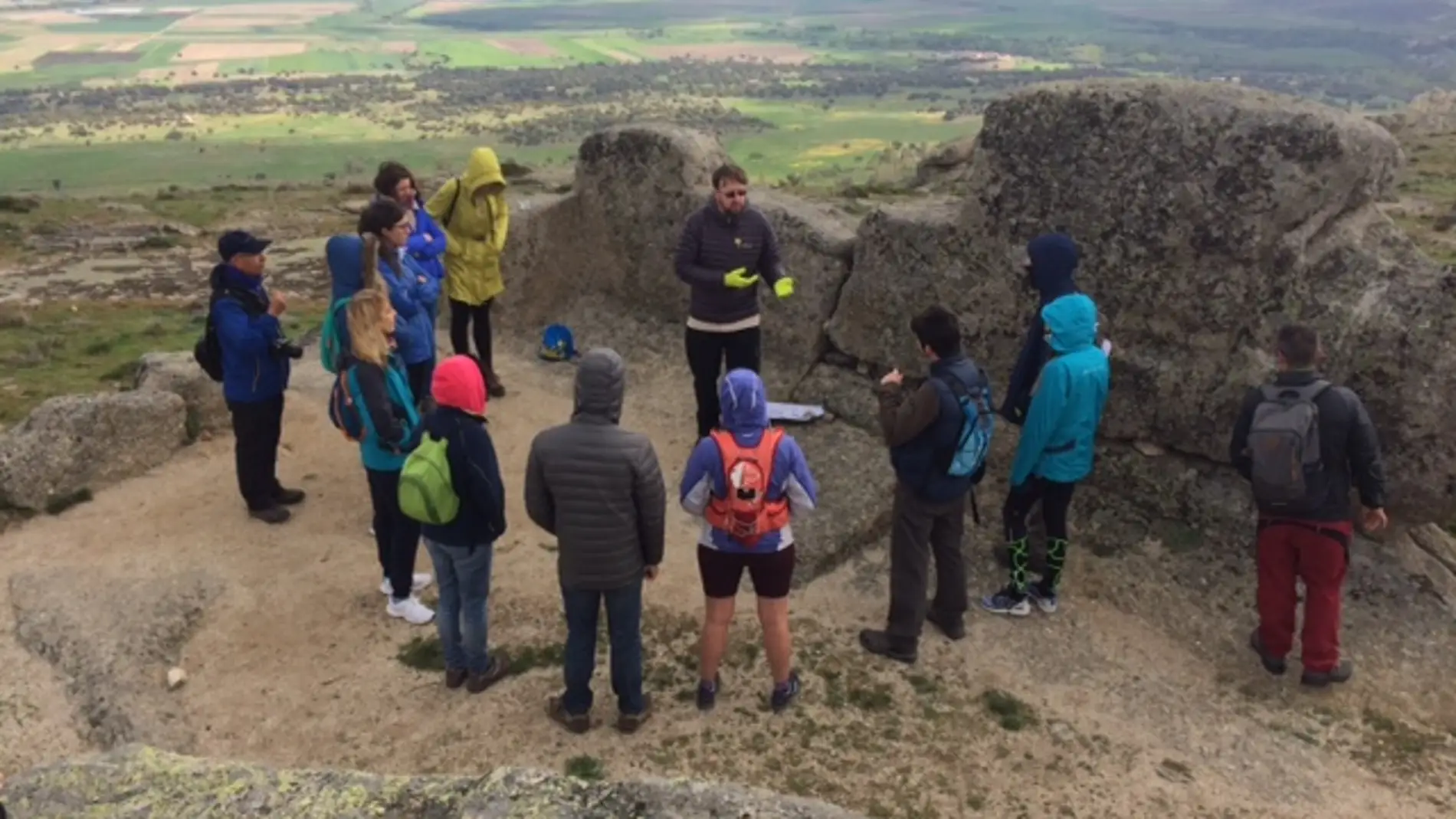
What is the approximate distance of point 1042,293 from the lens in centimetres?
962

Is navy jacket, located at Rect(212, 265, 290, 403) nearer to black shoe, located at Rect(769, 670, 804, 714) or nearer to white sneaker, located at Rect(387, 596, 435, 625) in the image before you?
white sneaker, located at Rect(387, 596, 435, 625)

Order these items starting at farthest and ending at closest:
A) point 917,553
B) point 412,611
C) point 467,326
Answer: point 467,326, point 412,611, point 917,553

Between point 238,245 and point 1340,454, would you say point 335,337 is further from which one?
point 1340,454

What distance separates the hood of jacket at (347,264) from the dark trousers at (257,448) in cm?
174

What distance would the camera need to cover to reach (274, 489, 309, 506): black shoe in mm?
11422

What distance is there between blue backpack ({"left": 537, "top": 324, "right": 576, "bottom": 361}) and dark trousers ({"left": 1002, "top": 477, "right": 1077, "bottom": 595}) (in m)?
7.65

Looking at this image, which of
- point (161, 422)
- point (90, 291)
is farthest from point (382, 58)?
point (161, 422)

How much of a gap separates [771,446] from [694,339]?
4265mm

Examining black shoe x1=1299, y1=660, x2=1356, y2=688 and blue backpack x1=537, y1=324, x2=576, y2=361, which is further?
blue backpack x1=537, y1=324, x2=576, y2=361

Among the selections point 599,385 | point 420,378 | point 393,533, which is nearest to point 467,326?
point 420,378

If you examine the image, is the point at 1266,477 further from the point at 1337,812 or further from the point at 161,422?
the point at 161,422

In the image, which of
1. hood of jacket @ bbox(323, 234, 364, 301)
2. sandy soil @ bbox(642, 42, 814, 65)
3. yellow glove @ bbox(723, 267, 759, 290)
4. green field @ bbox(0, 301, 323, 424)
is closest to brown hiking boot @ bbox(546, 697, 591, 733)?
hood of jacket @ bbox(323, 234, 364, 301)

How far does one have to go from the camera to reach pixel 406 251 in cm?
1140

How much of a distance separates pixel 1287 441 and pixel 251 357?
352 inches
